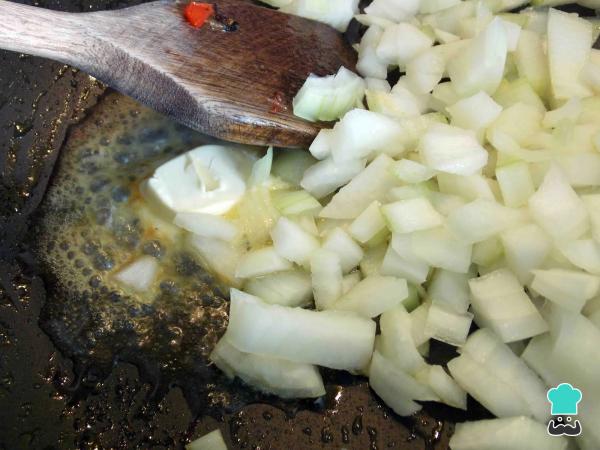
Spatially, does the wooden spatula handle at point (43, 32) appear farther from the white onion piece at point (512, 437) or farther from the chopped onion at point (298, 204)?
the white onion piece at point (512, 437)

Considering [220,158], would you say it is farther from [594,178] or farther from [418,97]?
[594,178]

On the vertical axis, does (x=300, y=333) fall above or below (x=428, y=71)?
below

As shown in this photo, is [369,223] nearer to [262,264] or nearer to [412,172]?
[412,172]

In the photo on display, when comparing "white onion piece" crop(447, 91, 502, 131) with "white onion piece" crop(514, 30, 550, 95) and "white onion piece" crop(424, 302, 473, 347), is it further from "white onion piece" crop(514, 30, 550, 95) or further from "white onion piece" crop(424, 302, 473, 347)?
"white onion piece" crop(424, 302, 473, 347)

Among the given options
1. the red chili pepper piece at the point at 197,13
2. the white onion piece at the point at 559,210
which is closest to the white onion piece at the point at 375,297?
the white onion piece at the point at 559,210

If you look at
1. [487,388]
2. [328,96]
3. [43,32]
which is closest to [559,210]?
[487,388]

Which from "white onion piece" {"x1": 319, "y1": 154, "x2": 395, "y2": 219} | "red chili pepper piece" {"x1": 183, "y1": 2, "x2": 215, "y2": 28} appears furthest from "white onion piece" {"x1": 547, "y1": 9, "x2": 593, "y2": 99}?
"red chili pepper piece" {"x1": 183, "y1": 2, "x2": 215, "y2": 28}
